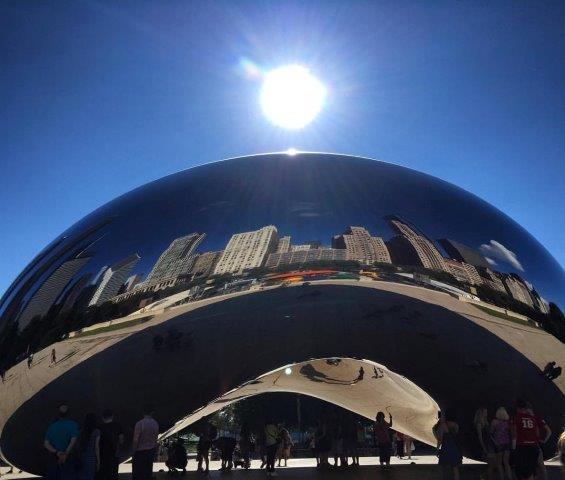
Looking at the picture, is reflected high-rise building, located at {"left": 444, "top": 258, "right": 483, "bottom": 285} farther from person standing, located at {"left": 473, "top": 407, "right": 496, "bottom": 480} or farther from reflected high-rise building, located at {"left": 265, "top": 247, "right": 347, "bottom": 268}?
person standing, located at {"left": 473, "top": 407, "right": 496, "bottom": 480}

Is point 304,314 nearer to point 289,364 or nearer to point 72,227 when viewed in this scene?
point 289,364

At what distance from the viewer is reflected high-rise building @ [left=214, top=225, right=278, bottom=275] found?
5.44 m

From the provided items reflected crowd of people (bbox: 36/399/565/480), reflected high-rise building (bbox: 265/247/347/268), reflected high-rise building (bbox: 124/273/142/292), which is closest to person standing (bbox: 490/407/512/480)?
reflected crowd of people (bbox: 36/399/565/480)

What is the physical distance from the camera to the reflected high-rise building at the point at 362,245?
557 cm

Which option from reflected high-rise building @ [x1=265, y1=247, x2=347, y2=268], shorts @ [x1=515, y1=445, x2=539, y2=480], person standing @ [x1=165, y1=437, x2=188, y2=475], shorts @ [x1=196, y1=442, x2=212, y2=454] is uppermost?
reflected high-rise building @ [x1=265, y1=247, x2=347, y2=268]

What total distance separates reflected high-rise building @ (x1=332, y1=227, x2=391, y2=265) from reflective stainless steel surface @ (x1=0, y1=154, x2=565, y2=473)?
0.01m

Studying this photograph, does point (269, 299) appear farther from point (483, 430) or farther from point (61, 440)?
point (483, 430)

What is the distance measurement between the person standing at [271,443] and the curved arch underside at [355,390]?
946mm

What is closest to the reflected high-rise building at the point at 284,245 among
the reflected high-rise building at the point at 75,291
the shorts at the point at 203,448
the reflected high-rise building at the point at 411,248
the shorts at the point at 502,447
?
the reflected high-rise building at the point at 411,248

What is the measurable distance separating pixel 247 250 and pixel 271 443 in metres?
4.17

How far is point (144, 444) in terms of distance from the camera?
5.47 metres

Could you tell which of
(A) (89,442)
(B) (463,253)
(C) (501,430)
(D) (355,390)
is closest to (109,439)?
(A) (89,442)

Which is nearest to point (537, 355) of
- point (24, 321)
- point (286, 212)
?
point (286, 212)

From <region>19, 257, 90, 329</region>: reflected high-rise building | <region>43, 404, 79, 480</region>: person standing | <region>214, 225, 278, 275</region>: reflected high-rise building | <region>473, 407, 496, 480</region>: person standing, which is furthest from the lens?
<region>473, 407, 496, 480</region>: person standing
